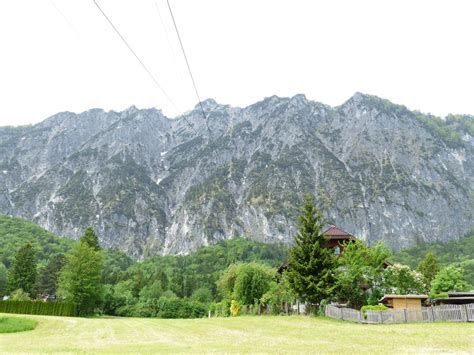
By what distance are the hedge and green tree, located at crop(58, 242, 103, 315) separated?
6.88 meters

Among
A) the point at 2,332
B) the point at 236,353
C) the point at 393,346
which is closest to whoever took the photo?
the point at 236,353

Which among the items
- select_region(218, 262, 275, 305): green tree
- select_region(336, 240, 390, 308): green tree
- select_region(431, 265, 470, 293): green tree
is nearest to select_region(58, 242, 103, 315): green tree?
select_region(218, 262, 275, 305): green tree

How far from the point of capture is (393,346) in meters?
17.3

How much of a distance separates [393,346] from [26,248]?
99603 mm

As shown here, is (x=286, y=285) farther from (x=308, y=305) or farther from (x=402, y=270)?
(x=402, y=270)

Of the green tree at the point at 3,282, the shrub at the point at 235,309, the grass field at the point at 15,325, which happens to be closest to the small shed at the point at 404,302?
the shrub at the point at 235,309

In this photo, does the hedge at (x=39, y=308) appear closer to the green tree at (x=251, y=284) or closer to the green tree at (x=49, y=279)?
the green tree at (x=251, y=284)

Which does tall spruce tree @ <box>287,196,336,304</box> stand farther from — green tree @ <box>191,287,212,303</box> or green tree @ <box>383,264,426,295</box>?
green tree @ <box>191,287,212,303</box>

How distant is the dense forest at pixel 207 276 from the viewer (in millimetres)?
44594

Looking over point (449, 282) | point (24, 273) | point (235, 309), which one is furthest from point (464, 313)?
point (24, 273)

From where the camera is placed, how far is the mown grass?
32.6m

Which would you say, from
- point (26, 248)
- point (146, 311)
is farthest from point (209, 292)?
point (26, 248)

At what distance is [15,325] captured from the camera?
113 ft

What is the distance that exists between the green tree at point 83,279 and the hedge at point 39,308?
6.88 meters
